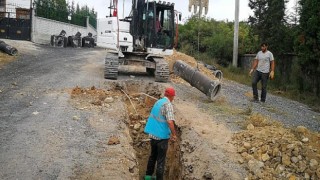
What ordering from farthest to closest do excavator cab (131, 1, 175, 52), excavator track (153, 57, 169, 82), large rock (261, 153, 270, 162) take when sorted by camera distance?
excavator cab (131, 1, 175, 52) < excavator track (153, 57, 169, 82) < large rock (261, 153, 270, 162)

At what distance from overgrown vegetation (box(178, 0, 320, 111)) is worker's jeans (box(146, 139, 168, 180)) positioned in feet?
26.3

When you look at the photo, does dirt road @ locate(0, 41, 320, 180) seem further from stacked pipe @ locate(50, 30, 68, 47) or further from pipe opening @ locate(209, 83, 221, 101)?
stacked pipe @ locate(50, 30, 68, 47)

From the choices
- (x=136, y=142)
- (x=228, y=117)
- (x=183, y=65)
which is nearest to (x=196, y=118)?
(x=228, y=117)

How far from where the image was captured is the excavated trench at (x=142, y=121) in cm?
787

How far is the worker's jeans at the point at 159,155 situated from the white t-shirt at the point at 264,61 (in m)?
5.28

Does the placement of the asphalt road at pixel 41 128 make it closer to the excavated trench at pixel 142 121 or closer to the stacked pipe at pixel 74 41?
the excavated trench at pixel 142 121

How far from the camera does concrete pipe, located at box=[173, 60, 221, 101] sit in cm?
1070

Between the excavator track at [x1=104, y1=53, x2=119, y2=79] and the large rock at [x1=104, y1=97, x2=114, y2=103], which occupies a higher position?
the excavator track at [x1=104, y1=53, x2=119, y2=79]

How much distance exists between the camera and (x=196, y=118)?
8.84m

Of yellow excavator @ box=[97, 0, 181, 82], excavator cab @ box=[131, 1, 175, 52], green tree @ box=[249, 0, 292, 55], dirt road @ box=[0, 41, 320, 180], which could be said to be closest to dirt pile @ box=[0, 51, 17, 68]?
dirt road @ box=[0, 41, 320, 180]

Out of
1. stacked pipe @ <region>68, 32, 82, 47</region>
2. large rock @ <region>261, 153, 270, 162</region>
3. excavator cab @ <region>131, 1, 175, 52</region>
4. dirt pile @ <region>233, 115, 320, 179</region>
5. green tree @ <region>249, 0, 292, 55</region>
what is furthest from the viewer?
stacked pipe @ <region>68, 32, 82, 47</region>

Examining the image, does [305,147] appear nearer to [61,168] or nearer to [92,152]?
[92,152]

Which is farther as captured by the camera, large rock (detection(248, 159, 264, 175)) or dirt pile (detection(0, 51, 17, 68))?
dirt pile (detection(0, 51, 17, 68))

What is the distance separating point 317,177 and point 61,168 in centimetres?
397
